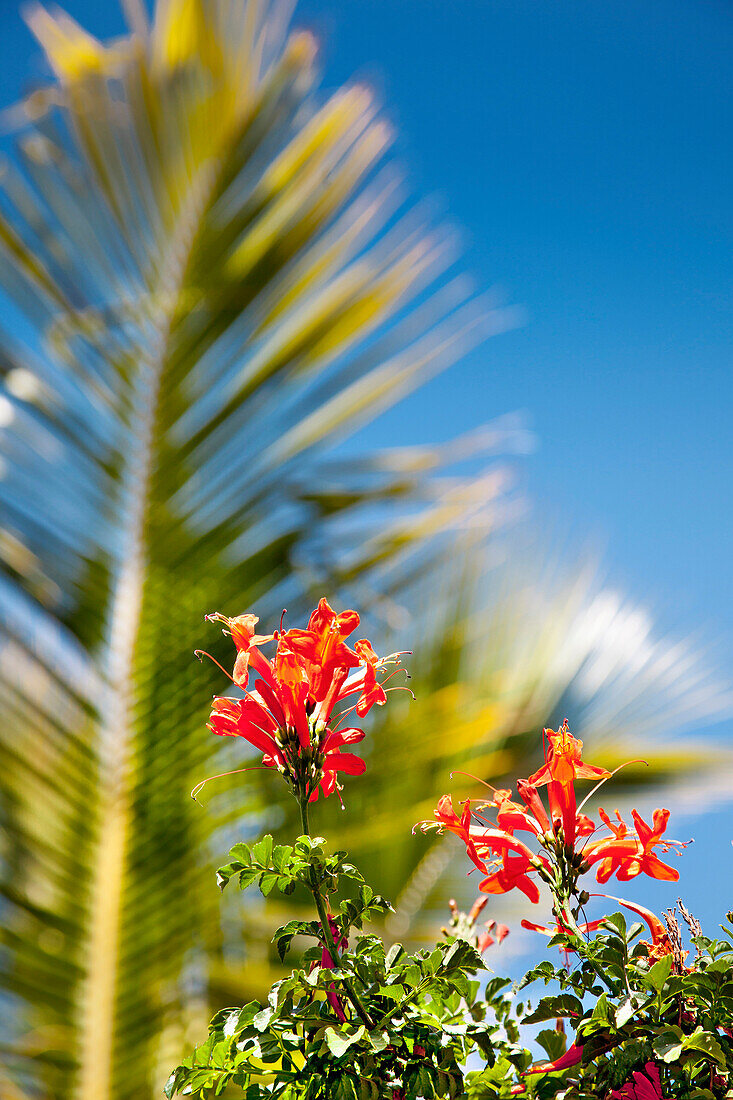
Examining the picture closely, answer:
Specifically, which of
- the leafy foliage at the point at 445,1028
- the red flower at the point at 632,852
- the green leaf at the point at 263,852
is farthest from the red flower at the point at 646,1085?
the green leaf at the point at 263,852

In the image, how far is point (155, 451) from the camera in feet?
4.57

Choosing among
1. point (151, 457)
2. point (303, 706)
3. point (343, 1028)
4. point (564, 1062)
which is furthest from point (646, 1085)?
point (151, 457)

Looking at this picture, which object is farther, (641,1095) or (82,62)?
(82,62)

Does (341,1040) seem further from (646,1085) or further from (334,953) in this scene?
(646,1085)

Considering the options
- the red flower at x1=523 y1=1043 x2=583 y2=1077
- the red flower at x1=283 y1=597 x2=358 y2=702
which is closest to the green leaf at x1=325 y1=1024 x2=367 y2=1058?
the red flower at x1=523 y1=1043 x2=583 y2=1077

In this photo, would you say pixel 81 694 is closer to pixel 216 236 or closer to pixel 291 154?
pixel 216 236

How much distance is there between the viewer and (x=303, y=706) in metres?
0.57

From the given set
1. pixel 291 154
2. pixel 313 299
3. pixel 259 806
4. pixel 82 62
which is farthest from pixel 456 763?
pixel 82 62

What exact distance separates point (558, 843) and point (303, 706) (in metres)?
0.20

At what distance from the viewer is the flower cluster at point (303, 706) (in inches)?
22.4

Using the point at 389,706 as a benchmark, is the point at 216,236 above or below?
above

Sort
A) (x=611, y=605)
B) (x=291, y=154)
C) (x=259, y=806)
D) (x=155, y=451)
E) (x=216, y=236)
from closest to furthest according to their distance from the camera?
1. (x=259, y=806)
2. (x=155, y=451)
3. (x=216, y=236)
4. (x=291, y=154)
5. (x=611, y=605)

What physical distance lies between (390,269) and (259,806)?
1.08 meters

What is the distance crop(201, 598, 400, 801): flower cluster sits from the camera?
569 millimetres
